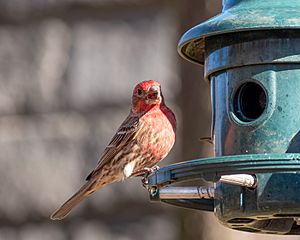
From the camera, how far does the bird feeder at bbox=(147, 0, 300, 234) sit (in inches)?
298

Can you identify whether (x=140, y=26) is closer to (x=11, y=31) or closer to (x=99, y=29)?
(x=99, y=29)

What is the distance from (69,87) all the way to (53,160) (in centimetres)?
68

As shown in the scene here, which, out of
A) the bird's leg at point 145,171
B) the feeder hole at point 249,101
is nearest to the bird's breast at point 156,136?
the bird's leg at point 145,171

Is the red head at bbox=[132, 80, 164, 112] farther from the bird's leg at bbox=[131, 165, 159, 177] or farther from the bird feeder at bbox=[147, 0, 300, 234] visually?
the bird feeder at bbox=[147, 0, 300, 234]

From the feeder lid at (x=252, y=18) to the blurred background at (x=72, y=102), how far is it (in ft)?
15.5

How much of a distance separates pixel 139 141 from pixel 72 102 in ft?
11.1

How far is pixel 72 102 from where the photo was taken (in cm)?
1314

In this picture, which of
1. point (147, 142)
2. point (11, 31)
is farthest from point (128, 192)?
point (147, 142)

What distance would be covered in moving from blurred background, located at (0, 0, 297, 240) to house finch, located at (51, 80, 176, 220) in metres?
2.66

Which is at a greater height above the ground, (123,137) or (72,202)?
(123,137)

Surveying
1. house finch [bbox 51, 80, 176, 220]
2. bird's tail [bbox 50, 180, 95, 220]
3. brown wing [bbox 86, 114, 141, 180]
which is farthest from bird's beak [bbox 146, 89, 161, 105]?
bird's tail [bbox 50, 180, 95, 220]

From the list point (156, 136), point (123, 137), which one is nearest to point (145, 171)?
point (156, 136)

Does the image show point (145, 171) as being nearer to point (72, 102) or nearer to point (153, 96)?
point (153, 96)

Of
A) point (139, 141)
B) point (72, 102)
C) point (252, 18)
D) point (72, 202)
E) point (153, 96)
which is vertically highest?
point (252, 18)
